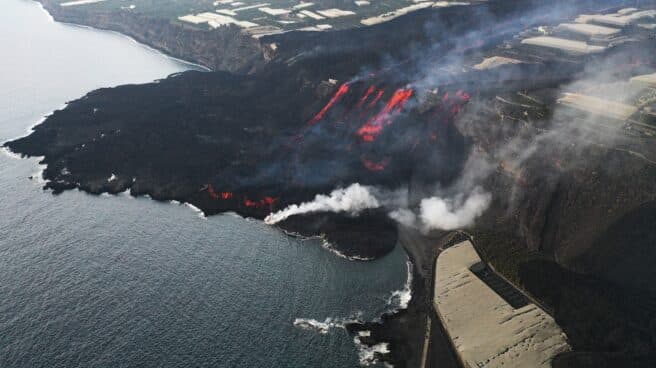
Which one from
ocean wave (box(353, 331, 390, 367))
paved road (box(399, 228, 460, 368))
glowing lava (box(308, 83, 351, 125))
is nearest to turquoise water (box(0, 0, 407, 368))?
ocean wave (box(353, 331, 390, 367))

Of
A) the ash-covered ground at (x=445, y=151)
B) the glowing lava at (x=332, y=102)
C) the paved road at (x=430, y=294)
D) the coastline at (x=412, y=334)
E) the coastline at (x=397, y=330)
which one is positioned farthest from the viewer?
the glowing lava at (x=332, y=102)

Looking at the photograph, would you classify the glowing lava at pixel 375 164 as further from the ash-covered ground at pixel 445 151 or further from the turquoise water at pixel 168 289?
the turquoise water at pixel 168 289

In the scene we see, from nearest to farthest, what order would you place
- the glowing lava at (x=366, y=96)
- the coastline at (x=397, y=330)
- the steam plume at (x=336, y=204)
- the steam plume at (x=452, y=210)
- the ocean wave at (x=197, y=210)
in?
the coastline at (x=397, y=330)
the steam plume at (x=452, y=210)
the steam plume at (x=336, y=204)
the ocean wave at (x=197, y=210)
the glowing lava at (x=366, y=96)

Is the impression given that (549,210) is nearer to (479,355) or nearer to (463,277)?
(463,277)

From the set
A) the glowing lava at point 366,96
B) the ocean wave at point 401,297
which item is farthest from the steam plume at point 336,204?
the glowing lava at point 366,96

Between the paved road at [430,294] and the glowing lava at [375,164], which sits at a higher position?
the glowing lava at [375,164]

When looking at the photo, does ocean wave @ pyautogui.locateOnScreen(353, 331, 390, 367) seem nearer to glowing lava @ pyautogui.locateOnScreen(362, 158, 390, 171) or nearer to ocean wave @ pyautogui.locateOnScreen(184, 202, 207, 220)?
ocean wave @ pyautogui.locateOnScreen(184, 202, 207, 220)

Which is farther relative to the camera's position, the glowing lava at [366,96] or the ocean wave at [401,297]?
the glowing lava at [366,96]

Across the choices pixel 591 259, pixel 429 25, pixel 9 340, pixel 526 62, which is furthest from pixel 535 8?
pixel 9 340
